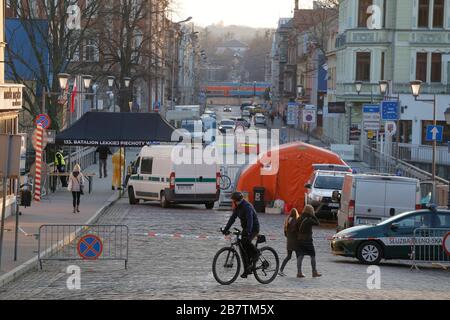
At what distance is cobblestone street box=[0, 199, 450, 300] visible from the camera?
17438 mm

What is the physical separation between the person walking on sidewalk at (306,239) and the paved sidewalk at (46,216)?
18.0ft

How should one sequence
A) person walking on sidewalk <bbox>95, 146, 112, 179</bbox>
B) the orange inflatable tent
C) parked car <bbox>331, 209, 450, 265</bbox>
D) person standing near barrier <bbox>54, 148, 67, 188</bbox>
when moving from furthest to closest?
person walking on sidewalk <bbox>95, 146, 112, 179</bbox> → person standing near barrier <bbox>54, 148, 67, 188</bbox> → the orange inflatable tent → parked car <bbox>331, 209, 450, 265</bbox>

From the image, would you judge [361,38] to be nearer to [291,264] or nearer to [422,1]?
[422,1]

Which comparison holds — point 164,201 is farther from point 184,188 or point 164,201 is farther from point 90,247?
point 90,247

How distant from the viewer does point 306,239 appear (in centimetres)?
2095

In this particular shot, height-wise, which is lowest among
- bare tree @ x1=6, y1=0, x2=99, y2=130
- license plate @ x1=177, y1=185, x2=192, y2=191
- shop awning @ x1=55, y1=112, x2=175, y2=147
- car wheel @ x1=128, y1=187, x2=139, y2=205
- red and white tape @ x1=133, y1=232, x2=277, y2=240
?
car wheel @ x1=128, y1=187, x2=139, y2=205

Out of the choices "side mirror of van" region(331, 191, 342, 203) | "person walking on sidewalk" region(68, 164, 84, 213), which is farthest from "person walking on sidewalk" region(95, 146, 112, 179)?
"side mirror of van" region(331, 191, 342, 203)

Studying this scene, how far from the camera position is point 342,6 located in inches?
3155

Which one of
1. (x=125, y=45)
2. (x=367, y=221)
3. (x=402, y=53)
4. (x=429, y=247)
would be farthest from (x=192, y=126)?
(x=429, y=247)

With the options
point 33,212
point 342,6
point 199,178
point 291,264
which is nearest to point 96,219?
point 33,212

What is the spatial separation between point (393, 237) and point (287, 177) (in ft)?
48.0

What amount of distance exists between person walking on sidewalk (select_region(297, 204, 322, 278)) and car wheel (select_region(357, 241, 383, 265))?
3116 mm

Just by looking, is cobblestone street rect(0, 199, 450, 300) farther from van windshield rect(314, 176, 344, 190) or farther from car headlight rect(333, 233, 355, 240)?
van windshield rect(314, 176, 344, 190)
